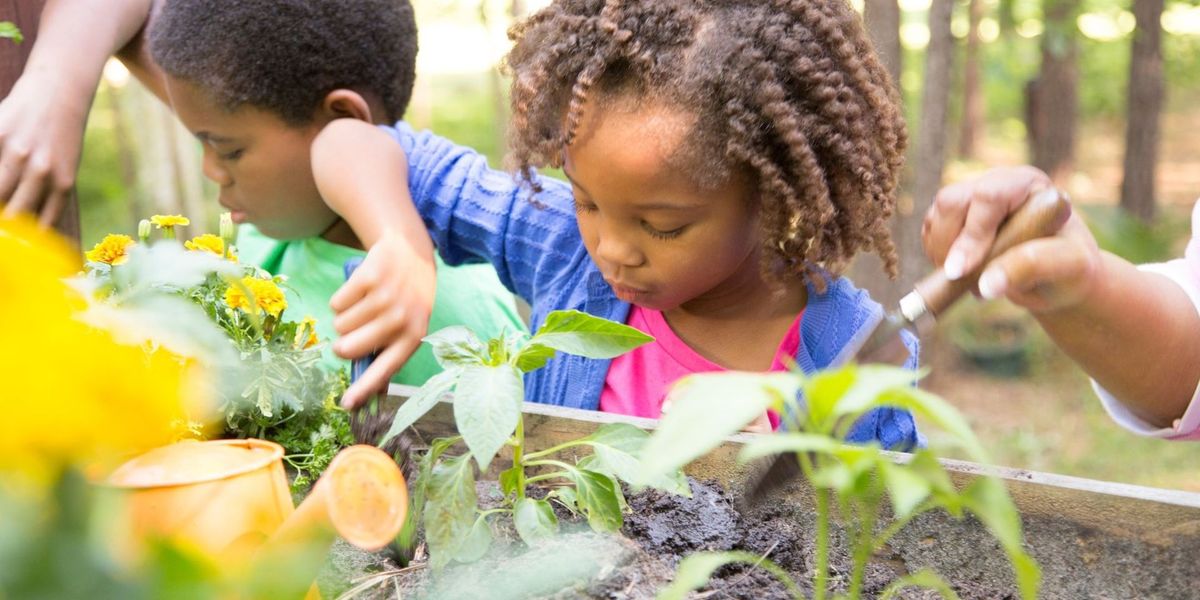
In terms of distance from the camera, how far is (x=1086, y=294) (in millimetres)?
1225

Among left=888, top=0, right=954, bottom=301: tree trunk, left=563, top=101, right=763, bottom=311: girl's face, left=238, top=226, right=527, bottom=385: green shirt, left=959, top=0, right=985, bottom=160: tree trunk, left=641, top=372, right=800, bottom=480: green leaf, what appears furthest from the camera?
left=959, top=0, right=985, bottom=160: tree trunk

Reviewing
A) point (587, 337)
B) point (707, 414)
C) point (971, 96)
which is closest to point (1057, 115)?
point (971, 96)

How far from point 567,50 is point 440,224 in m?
0.48

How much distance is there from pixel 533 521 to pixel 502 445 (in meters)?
0.07

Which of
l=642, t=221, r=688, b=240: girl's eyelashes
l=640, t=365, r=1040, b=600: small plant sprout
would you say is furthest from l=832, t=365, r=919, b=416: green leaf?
l=642, t=221, r=688, b=240: girl's eyelashes

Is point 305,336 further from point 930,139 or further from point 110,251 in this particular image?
point 930,139

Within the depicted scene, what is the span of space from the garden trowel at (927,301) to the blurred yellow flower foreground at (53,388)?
0.72m

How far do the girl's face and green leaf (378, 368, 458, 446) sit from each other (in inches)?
16.6

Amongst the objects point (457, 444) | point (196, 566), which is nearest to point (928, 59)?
point (457, 444)

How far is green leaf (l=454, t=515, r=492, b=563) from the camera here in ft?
3.05

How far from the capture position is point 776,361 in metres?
1.57

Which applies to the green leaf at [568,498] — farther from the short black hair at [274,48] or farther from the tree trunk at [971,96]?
the tree trunk at [971,96]

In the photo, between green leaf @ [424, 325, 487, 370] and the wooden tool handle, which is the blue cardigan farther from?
green leaf @ [424, 325, 487, 370]

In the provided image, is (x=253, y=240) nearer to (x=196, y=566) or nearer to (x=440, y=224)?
(x=440, y=224)
